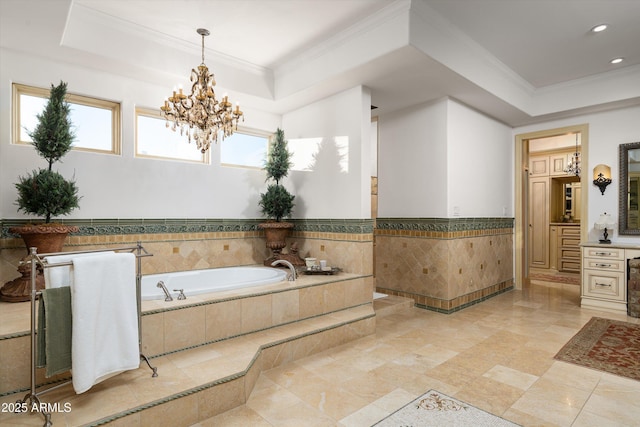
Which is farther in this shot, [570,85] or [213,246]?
[570,85]

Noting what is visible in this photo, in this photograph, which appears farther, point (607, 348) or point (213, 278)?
point (213, 278)

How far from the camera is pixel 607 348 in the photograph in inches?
125

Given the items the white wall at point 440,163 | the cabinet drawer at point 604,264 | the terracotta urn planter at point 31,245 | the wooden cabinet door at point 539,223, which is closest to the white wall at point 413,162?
the white wall at point 440,163

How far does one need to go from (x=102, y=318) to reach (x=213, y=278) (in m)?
2.07

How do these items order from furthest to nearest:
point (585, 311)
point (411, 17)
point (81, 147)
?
1. point (585, 311)
2. point (81, 147)
3. point (411, 17)

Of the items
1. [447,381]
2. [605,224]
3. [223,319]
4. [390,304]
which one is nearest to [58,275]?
[223,319]

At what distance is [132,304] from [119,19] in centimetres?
268

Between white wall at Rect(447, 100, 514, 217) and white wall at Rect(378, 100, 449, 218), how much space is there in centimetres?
12

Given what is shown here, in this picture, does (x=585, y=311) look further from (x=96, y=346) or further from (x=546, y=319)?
(x=96, y=346)

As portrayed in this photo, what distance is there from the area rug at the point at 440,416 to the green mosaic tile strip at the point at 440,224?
2.43 metres

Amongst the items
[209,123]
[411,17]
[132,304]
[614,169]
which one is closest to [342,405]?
[132,304]

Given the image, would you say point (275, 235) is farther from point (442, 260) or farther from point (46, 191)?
point (46, 191)

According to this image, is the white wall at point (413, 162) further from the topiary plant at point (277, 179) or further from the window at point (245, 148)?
the window at point (245, 148)

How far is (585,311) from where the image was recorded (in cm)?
443
